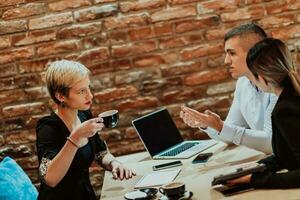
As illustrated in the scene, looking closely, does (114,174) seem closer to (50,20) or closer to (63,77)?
(63,77)

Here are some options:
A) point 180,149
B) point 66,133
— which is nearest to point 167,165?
point 180,149

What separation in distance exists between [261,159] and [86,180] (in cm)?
84

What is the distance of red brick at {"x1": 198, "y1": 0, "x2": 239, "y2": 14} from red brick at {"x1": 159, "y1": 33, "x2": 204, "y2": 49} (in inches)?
6.4

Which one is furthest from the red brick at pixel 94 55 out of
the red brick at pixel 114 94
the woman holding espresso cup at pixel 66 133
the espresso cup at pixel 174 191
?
the espresso cup at pixel 174 191

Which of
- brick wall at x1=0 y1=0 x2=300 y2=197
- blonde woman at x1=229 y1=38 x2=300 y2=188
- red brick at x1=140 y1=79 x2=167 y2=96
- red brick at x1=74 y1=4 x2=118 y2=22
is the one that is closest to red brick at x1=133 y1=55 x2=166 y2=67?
brick wall at x1=0 y1=0 x2=300 y2=197

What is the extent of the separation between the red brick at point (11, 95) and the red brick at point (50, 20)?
0.43 m

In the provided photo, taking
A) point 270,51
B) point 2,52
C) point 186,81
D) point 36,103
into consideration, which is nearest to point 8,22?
point 2,52

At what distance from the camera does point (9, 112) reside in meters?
3.14

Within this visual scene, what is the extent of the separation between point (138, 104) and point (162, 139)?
1.72 feet

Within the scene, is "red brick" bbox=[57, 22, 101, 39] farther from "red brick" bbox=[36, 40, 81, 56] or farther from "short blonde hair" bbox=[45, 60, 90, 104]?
"short blonde hair" bbox=[45, 60, 90, 104]

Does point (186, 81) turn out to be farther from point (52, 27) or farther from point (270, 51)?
point (270, 51)

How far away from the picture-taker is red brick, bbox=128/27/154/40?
3.08 m

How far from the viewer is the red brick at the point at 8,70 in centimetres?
310

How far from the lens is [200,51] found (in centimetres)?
311
